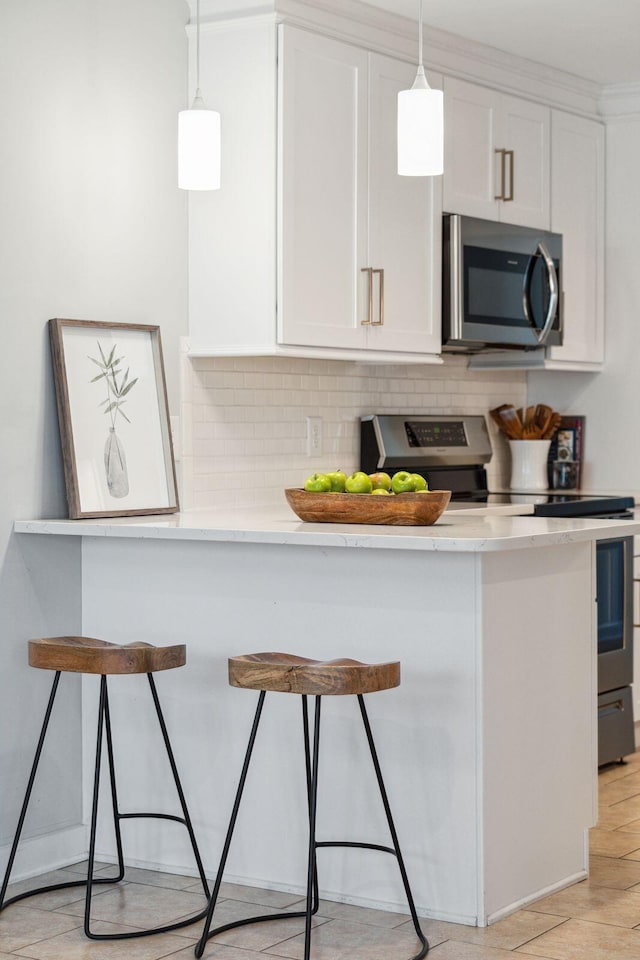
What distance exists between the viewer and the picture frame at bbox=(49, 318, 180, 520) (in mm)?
3611

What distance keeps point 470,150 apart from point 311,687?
2.55 metres

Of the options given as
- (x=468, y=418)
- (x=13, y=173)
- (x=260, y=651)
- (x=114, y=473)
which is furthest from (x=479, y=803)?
(x=468, y=418)

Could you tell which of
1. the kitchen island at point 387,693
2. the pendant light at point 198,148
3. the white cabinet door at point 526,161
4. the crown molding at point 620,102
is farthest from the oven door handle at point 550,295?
the pendant light at point 198,148

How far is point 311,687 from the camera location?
9.32ft

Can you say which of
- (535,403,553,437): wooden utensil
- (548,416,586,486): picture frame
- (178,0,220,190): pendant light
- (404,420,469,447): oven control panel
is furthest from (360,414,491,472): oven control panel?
(178,0,220,190): pendant light

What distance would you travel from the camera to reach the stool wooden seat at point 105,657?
3.10 m

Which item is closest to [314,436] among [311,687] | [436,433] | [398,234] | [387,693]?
[436,433]

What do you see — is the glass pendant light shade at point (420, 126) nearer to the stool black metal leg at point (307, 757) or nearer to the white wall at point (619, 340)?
the stool black metal leg at point (307, 757)

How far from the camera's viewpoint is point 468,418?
17.5 feet

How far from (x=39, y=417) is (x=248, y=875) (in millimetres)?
1330

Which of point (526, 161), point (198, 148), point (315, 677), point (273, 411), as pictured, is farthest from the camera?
point (526, 161)

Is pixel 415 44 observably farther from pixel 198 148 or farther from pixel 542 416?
pixel 542 416

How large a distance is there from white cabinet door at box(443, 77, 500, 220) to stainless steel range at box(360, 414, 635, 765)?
82cm

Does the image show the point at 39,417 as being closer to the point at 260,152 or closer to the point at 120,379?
the point at 120,379
